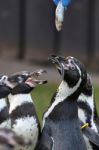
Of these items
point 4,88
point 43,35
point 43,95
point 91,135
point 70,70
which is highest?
point 70,70

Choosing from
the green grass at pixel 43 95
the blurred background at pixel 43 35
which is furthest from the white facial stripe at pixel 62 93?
the blurred background at pixel 43 35

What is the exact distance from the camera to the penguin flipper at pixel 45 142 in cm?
343

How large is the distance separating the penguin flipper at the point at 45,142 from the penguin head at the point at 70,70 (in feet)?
0.76

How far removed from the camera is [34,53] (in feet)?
32.3

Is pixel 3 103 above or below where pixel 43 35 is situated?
above

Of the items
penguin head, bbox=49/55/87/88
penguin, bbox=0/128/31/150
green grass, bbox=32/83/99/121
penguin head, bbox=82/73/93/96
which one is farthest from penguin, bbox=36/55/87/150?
green grass, bbox=32/83/99/121

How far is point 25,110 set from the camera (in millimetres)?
3453

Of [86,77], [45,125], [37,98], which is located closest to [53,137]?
[45,125]

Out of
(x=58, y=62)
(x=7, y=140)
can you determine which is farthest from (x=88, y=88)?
(x=7, y=140)

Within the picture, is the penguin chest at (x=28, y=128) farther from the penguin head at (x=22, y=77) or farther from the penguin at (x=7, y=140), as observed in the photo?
the penguin at (x=7, y=140)

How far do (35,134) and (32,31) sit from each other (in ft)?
20.9

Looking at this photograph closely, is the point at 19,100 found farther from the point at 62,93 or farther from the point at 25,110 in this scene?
the point at 62,93

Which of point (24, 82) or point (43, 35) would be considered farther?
point (43, 35)

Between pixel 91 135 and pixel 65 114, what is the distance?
23cm
